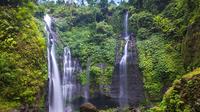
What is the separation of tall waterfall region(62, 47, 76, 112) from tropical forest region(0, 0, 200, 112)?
7cm

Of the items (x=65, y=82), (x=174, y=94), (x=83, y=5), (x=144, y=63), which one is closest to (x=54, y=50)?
(x=65, y=82)

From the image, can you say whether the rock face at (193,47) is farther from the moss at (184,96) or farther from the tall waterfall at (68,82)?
the tall waterfall at (68,82)

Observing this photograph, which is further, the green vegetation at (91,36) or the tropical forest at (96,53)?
the green vegetation at (91,36)

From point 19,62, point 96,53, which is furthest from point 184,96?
point 96,53

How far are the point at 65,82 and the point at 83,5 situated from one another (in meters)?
12.9

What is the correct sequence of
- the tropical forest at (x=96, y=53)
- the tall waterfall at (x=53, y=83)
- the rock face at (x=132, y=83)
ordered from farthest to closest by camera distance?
the rock face at (x=132, y=83), the tall waterfall at (x=53, y=83), the tropical forest at (x=96, y=53)

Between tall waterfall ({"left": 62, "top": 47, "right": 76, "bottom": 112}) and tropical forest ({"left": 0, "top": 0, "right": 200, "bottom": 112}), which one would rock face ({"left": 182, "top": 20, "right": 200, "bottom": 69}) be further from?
tall waterfall ({"left": 62, "top": 47, "right": 76, "bottom": 112})

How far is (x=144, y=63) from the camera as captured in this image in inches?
898

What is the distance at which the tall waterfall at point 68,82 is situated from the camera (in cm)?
2258

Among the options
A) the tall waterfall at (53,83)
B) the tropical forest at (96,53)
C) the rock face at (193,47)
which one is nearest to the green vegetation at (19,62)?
the tropical forest at (96,53)

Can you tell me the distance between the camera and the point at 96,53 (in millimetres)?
25328

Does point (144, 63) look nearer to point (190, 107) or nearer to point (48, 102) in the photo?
point (48, 102)

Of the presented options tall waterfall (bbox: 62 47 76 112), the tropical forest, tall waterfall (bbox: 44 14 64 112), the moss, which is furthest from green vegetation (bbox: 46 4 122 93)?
the moss

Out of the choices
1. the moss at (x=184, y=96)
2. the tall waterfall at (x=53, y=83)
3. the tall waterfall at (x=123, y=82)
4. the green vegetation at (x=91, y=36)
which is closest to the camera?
the moss at (x=184, y=96)
